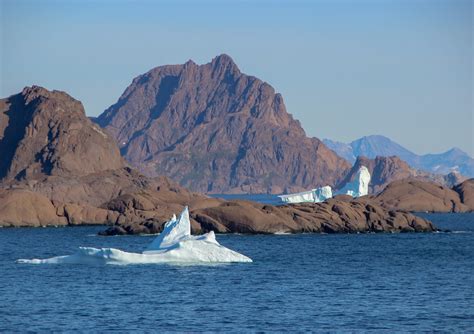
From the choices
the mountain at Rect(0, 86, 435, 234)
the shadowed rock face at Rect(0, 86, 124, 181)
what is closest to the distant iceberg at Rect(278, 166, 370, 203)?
the mountain at Rect(0, 86, 435, 234)

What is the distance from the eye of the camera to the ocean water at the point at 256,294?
43.3m

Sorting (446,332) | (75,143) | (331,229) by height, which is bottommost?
(446,332)

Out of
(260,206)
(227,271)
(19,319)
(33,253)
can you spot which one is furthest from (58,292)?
(260,206)

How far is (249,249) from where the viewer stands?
83938mm

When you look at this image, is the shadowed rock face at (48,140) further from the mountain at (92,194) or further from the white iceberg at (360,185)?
the white iceberg at (360,185)

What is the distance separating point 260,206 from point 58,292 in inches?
2384

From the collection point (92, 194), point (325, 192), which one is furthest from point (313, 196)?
point (92, 194)

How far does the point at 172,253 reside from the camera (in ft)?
217

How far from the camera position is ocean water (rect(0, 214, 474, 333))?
43.3 metres

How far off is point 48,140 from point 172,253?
121 m

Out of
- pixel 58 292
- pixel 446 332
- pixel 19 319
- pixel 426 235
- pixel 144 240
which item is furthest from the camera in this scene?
pixel 426 235

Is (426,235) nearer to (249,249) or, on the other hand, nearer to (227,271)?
(249,249)

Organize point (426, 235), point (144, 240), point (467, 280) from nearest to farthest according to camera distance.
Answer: point (467, 280), point (144, 240), point (426, 235)

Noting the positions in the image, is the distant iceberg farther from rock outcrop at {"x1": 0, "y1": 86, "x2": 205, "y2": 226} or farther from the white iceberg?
rock outcrop at {"x1": 0, "y1": 86, "x2": 205, "y2": 226}
